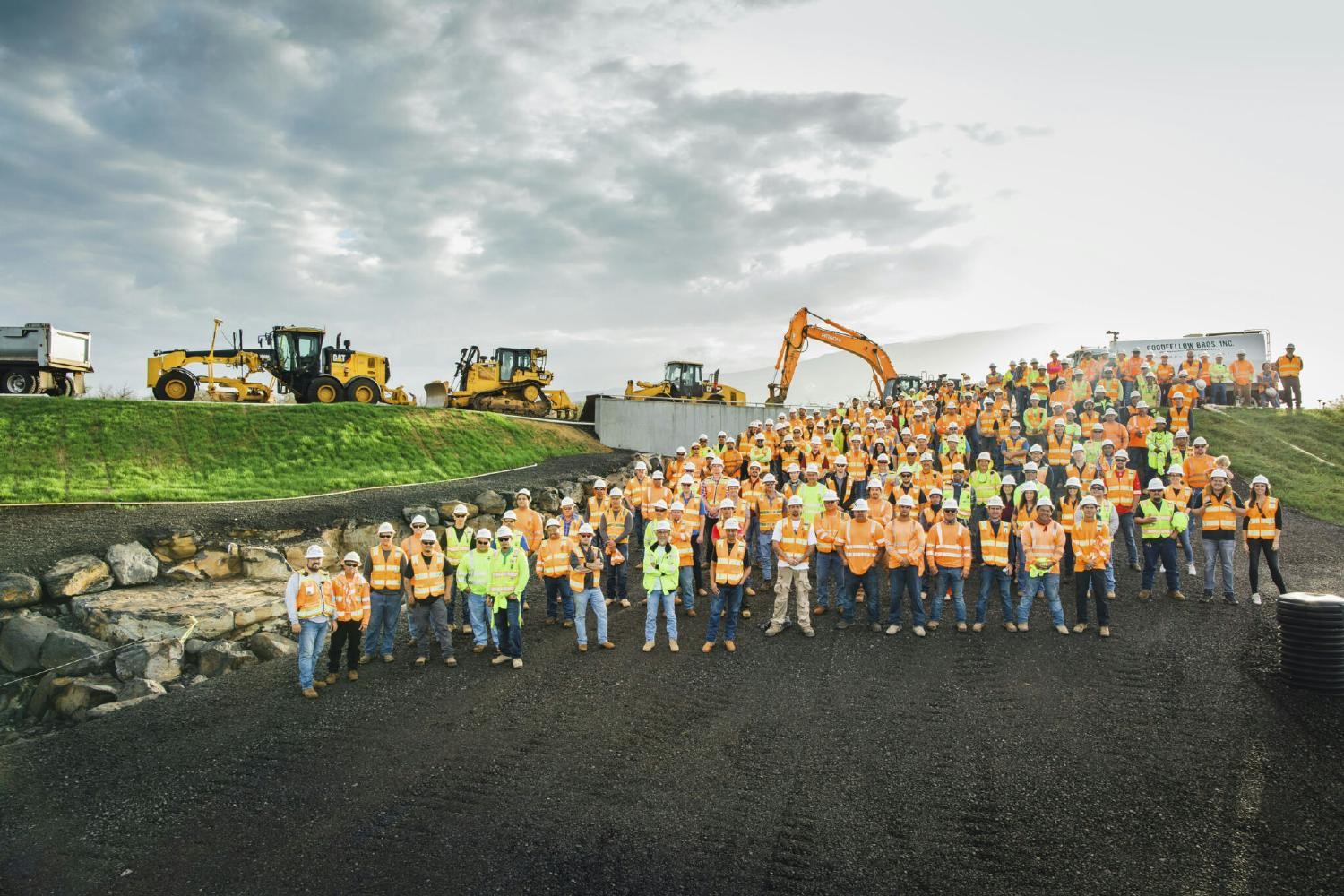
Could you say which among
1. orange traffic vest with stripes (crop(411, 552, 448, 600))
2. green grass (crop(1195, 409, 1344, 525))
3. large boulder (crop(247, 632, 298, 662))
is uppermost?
green grass (crop(1195, 409, 1344, 525))

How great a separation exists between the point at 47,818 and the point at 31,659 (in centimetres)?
791

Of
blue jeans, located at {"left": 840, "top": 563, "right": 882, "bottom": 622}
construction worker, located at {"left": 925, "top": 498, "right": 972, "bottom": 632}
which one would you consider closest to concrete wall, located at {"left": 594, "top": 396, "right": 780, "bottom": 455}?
blue jeans, located at {"left": 840, "top": 563, "right": 882, "bottom": 622}

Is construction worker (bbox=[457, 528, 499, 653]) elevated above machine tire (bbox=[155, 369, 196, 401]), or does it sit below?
below

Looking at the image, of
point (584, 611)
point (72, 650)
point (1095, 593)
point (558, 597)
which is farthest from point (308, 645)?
point (1095, 593)

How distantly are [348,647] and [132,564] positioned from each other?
7.89 m

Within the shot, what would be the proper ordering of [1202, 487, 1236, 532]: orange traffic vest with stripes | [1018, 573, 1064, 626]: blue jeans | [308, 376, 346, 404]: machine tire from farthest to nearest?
[308, 376, 346, 404]: machine tire, [1202, 487, 1236, 532]: orange traffic vest with stripes, [1018, 573, 1064, 626]: blue jeans

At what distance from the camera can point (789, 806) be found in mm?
7234

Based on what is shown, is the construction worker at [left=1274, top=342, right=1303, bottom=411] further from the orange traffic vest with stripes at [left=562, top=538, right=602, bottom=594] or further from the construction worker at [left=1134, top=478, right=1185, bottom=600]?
the orange traffic vest with stripes at [left=562, top=538, right=602, bottom=594]

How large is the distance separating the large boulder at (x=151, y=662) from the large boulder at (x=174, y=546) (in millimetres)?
3500

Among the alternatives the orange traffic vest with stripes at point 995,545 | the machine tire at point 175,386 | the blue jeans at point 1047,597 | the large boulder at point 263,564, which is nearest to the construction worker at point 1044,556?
the blue jeans at point 1047,597

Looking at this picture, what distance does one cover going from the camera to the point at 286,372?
27.5 meters

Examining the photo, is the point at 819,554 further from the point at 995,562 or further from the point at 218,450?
the point at 218,450

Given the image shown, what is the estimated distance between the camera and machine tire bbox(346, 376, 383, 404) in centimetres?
2788

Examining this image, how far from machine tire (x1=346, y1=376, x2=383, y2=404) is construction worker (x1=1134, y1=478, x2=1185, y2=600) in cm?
2472
